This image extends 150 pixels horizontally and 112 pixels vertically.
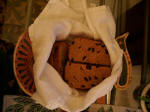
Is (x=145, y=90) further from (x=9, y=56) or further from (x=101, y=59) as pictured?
(x=9, y=56)

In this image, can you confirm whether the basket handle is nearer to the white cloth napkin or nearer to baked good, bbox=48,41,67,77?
the white cloth napkin

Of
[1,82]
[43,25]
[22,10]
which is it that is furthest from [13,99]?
[22,10]

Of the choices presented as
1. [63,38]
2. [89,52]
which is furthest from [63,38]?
[89,52]

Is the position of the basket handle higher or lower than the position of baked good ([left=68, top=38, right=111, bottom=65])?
lower

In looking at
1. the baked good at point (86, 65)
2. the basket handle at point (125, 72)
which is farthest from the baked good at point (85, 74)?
the basket handle at point (125, 72)

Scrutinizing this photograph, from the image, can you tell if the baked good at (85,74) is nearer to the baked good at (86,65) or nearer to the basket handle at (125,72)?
the baked good at (86,65)

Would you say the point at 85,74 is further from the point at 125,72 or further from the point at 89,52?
the point at 125,72

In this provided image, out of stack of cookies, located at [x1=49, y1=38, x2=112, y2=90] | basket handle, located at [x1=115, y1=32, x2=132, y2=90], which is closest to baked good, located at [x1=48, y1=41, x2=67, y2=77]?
stack of cookies, located at [x1=49, y1=38, x2=112, y2=90]
